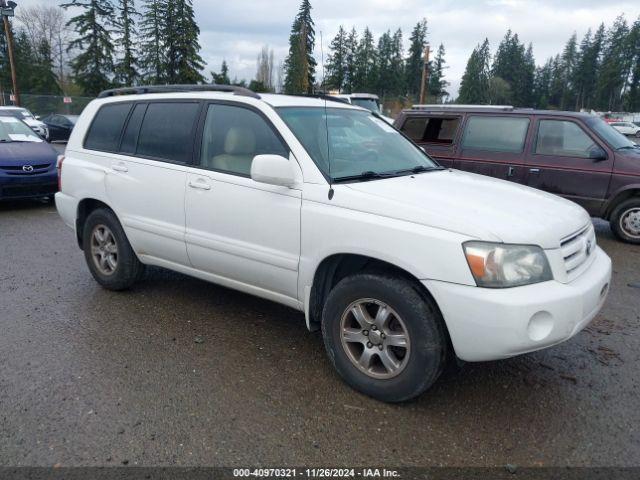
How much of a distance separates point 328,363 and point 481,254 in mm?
1455

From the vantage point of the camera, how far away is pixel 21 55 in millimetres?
54750

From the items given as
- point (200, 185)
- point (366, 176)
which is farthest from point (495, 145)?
point (200, 185)

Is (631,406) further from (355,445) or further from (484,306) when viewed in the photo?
(355,445)

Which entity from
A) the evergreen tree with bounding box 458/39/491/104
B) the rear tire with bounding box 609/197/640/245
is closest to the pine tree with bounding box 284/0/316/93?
the rear tire with bounding box 609/197/640/245

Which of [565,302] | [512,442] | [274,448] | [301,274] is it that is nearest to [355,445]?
[274,448]

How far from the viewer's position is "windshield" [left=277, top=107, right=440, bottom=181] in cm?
352

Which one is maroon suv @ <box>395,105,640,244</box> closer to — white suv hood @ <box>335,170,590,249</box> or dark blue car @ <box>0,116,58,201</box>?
white suv hood @ <box>335,170,590,249</box>

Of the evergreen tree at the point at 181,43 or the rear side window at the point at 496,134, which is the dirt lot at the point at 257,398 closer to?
the rear side window at the point at 496,134

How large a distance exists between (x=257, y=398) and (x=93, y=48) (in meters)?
53.7

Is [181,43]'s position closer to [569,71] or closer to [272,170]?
[272,170]

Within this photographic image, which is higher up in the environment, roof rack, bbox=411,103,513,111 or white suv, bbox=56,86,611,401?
roof rack, bbox=411,103,513,111

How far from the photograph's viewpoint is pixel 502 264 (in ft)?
8.83

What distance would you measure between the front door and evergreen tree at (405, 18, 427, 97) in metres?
89.9

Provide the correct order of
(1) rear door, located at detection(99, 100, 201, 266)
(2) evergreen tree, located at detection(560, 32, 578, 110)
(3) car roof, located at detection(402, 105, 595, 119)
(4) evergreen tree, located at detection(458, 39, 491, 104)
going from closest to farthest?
1. (1) rear door, located at detection(99, 100, 201, 266)
2. (3) car roof, located at detection(402, 105, 595, 119)
3. (4) evergreen tree, located at detection(458, 39, 491, 104)
4. (2) evergreen tree, located at detection(560, 32, 578, 110)
